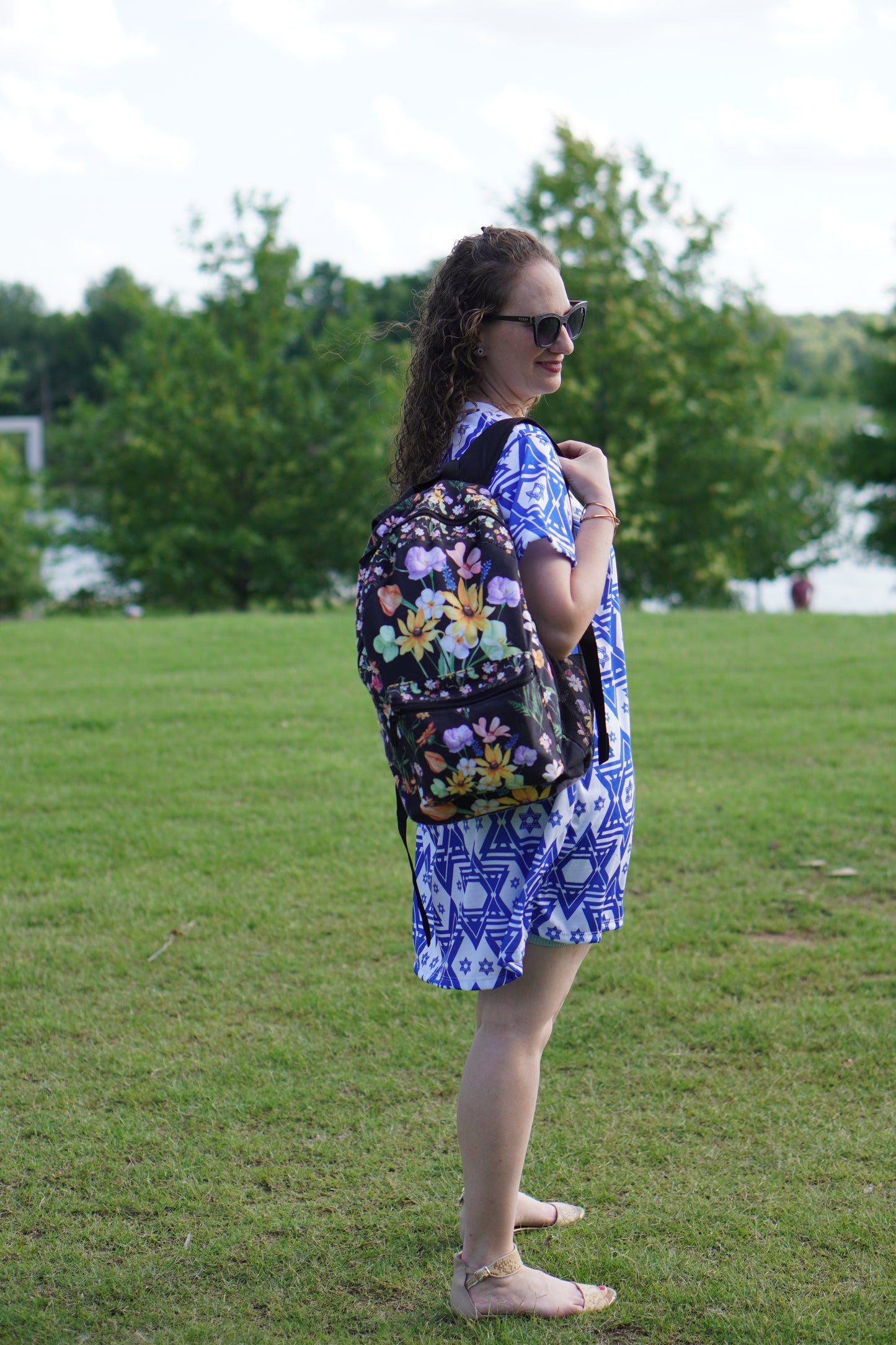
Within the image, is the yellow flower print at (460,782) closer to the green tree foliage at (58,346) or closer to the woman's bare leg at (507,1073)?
the woman's bare leg at (507,1073)

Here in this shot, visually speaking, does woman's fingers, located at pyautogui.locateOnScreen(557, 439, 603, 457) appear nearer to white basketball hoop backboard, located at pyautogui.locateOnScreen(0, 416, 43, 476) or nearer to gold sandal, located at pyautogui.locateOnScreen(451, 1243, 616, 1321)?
gold sandal, located at pyautogui.locateOnScreen(451, 1243, 616, 1321)

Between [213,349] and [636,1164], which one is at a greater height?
[213,349]

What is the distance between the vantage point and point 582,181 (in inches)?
798

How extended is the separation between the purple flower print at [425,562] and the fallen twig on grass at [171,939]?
8.08ft

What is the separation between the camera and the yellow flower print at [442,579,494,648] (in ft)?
6.72

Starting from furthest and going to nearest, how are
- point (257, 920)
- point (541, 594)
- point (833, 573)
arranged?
point (833, 573) < point (257, 920) < point (541, 594)

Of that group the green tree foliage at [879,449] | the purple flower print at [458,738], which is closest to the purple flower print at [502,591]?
the purple flower print at [458,738]

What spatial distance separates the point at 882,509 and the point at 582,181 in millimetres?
12606

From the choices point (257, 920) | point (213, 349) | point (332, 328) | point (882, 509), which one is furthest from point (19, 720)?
point (882, 509)

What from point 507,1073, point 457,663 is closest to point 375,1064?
point 507,1073

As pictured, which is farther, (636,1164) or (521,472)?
(636,1164)

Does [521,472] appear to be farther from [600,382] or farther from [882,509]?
[882,509]

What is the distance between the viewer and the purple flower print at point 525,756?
2.03 meters

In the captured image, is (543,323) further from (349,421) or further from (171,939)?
(349,421)
